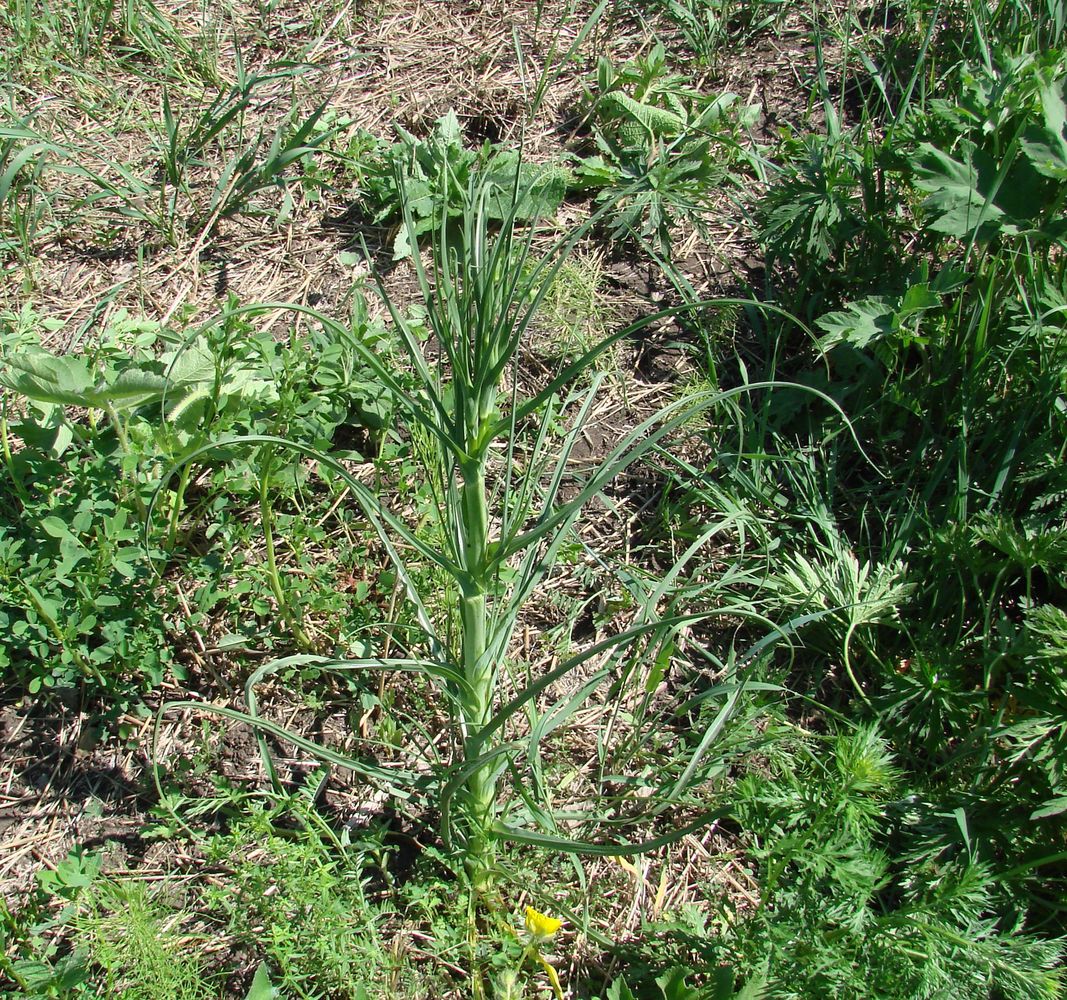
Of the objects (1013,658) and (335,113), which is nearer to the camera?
(1013,658)

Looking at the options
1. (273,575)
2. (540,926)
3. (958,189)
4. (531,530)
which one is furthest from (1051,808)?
(273,575)

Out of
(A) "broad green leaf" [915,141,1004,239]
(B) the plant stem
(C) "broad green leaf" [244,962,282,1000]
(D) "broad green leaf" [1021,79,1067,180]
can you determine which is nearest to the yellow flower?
(C) "broad green leaf" [244,962,282,1000]

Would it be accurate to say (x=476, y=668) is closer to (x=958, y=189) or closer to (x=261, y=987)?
(x=261, y=987)

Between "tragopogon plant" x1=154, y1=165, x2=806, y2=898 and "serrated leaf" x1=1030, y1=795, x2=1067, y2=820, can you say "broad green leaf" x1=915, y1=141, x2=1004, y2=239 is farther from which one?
"serrated leaf" x1=1030, y1=795, x2=1067, y2=820

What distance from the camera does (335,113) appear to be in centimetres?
283

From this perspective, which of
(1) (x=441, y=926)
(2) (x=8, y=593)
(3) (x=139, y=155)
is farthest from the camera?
(3) (x=139, y=155)

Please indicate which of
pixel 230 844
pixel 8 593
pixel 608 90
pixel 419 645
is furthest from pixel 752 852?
pixel 608 90

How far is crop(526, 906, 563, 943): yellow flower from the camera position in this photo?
1.50m

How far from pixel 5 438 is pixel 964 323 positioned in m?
2.02

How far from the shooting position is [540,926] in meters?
1.51

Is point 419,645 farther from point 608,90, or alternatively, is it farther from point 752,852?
point 608,90

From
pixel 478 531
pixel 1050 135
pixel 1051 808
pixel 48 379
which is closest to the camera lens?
pixel 478 531

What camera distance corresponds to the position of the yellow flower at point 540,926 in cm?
150

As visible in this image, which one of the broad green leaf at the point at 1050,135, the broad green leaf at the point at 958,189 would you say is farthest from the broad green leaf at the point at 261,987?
the broad green leaf at the point at 1050,135
